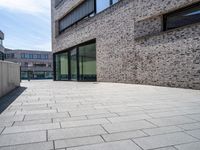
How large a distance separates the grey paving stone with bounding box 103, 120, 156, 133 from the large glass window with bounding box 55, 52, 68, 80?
2481cm

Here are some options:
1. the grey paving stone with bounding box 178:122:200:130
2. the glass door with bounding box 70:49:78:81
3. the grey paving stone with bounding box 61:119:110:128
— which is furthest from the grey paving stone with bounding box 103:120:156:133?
the glass door with bounding box 70:49:78:81

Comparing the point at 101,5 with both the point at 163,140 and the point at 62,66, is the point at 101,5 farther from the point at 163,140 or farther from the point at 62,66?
the point at 163,140

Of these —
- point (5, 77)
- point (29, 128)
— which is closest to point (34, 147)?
point (29, 128)

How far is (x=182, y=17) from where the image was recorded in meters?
11.8

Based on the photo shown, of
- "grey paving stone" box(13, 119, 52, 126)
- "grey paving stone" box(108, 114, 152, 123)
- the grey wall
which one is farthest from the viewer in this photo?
the grey wall

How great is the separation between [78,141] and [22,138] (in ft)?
3.48

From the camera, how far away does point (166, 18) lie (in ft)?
42.2

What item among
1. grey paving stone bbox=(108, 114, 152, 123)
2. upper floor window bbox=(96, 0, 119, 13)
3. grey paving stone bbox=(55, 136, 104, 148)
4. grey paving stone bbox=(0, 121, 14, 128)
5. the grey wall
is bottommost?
grey paving stone bbox=(55, 136, 104, 148)

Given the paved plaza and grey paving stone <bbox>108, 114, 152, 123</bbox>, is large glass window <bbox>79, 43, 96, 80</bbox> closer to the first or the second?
the paved plaza

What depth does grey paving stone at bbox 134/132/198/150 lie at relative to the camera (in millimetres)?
Answer: 3139

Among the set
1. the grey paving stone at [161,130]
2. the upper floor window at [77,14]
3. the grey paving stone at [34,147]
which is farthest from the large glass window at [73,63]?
the grey paving stone at [34,147]

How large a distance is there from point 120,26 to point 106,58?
11.2 feet

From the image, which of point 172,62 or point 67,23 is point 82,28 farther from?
point 172,62

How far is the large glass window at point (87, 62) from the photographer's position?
2138cm
